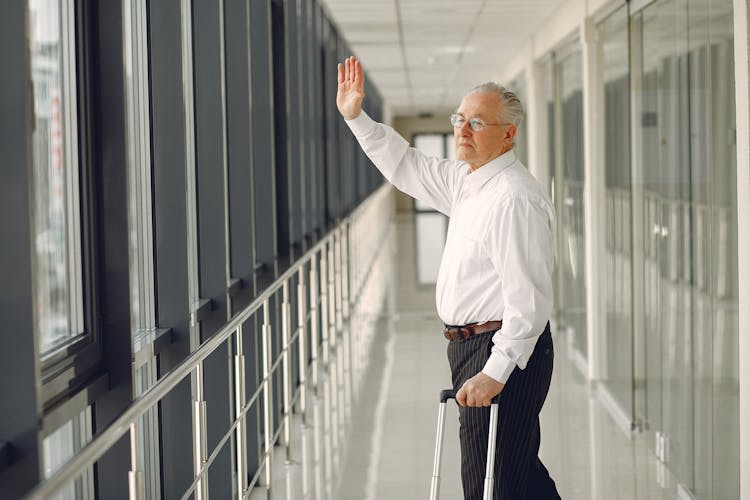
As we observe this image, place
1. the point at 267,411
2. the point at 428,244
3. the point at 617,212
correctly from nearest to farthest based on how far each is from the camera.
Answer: the point at 267,411 < the point at 617,212 < the point at 428,244

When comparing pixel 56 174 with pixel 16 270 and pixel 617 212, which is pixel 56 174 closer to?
pixel 16 270

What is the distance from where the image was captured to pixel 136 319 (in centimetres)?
290

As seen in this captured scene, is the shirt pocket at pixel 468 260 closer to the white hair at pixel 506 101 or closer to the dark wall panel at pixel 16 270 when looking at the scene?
the white hair at pixel 506 101

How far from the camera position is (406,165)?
8.91ft

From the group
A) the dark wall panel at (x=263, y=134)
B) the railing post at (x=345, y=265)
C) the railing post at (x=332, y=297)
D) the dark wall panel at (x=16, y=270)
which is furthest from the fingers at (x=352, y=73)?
the railing post at (x=345, y=265)

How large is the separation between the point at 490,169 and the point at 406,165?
0.39 metres

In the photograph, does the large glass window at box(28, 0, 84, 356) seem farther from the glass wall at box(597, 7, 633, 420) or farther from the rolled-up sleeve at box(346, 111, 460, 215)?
the glass wall at box(597, 7, 633, 420)

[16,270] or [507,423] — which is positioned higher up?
[16,270]

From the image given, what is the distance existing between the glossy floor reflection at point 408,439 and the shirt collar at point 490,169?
1.50 m

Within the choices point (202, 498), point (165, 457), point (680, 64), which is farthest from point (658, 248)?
point (202, 498)

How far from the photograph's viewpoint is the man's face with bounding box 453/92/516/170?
2.35 metres

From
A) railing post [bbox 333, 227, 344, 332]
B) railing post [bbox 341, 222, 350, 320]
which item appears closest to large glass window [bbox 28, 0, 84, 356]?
railing post [bbox 333, 227, 344, 332]

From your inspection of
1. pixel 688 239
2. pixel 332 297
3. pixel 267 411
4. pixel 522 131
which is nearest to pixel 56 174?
pixel 267 411

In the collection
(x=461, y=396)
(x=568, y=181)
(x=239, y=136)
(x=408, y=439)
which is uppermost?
(x=239, y=136)
